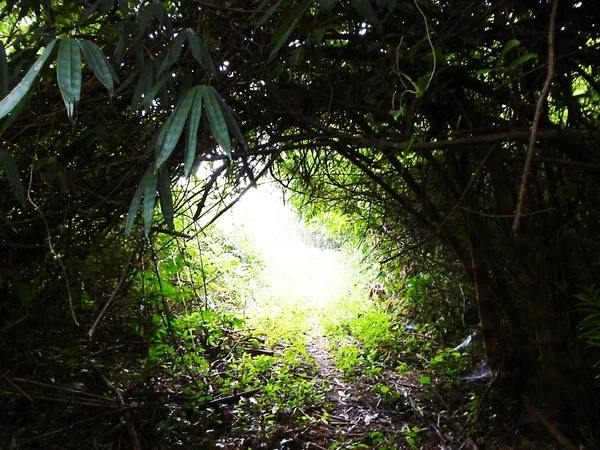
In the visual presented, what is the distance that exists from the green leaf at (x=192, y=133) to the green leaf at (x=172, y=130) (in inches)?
0.6

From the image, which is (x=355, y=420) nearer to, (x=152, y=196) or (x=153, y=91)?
(x=152, y=196)

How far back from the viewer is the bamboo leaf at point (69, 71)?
0.86m

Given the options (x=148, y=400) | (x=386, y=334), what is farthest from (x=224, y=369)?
(x=386, y=334)

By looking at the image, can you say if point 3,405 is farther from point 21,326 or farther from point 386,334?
point 386,334

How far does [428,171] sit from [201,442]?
73.1 inches

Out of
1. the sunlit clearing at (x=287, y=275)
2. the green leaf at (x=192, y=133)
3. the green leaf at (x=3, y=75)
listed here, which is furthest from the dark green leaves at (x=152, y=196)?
the sunlit clearing at (x=287, y=275)

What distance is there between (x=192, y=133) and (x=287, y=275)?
19.2 feet

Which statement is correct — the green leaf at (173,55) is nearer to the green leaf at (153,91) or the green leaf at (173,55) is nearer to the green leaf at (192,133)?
the green leaf at (153,91)

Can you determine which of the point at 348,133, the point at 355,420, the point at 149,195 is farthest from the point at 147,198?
the point at 355,420

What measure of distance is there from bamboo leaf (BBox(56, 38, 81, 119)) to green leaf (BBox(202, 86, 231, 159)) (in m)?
0.27

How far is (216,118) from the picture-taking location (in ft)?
3.24

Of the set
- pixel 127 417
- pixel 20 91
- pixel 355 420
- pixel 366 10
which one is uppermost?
pixel 366 10

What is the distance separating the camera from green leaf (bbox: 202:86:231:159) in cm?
96

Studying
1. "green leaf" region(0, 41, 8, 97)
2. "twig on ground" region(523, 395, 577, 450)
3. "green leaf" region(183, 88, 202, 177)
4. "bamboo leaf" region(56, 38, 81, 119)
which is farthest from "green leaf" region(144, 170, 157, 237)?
"twig on ground" region(523, 395, 577, 450)
